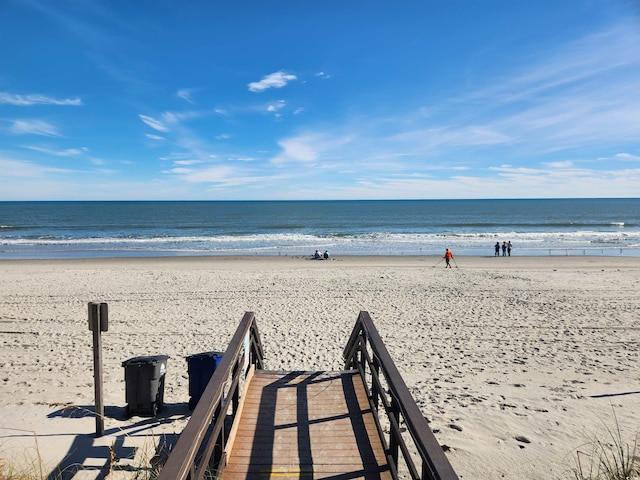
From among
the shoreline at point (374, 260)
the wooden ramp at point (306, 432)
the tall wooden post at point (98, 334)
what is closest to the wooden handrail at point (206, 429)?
the wooden ramp at point (306, 432)

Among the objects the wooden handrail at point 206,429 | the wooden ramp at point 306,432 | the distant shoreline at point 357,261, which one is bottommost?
the distant shoreline at point 357,261

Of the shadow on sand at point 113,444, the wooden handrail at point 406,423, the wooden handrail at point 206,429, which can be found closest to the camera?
the wooden handrail at point 406,423

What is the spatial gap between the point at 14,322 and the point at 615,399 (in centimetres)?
1478

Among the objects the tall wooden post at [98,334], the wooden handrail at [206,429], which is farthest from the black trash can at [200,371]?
the tall wooden post at [98,334]

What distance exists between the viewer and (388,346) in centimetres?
1010

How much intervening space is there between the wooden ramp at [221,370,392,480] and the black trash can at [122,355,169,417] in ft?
4.95

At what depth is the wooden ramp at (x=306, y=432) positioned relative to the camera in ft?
13.1

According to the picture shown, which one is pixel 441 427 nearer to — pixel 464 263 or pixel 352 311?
pixel 352 311

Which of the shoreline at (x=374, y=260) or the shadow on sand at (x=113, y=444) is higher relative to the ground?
the shoreline at (x=374, y=260)

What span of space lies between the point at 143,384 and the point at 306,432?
300cm

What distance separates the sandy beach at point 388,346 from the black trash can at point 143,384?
187 mm

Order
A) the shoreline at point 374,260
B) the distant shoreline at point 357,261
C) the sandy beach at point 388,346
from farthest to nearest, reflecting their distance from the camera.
Answer: the shoreline at point 374,260
the distant shoreline at point 357,261
the sandy beach at point 388,346

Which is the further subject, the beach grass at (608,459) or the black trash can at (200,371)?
the black trash can at (200,371)

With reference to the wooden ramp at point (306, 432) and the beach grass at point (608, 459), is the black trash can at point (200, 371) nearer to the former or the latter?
the wooden ramp at point (306, 432)
